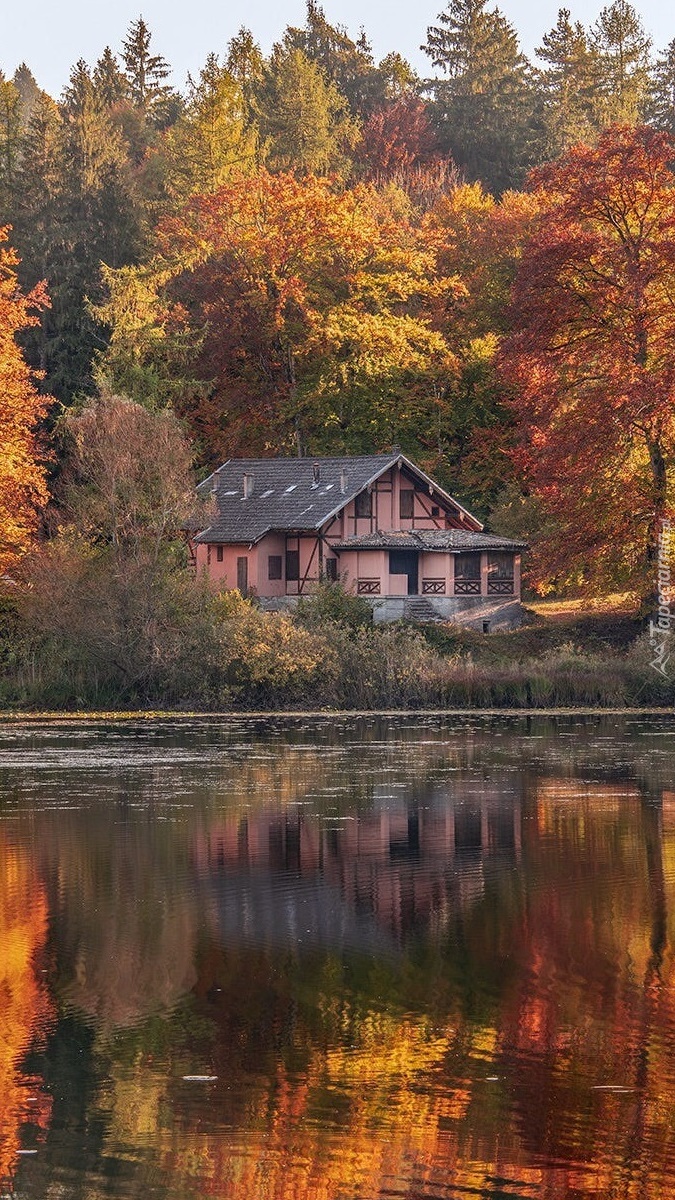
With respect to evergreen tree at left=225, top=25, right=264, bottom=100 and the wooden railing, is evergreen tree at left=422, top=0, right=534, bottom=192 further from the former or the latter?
the wooden railing

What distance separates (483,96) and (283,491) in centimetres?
5084

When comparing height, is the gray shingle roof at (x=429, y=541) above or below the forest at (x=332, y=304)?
below

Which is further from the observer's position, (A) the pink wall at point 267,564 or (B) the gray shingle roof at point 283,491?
(A) the pink wall at point 267,564

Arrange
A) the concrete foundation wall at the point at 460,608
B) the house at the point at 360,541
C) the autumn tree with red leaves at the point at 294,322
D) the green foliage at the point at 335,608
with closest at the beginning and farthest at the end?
1. the green foliage at the point at 335,608
2. the concrete foundation wall at the point at 460,608
3. the house at the point at 360,541
4. the autumn tree with red leaves at the point at 294,322

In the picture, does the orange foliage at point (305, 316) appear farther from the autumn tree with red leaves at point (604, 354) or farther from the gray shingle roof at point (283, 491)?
the autumn tree with red leaves at point (604, 354)

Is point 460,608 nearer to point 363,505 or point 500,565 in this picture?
point 500,565

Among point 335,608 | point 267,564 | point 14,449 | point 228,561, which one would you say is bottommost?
point 335,608

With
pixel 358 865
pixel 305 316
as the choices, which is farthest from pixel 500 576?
pixel 358 865

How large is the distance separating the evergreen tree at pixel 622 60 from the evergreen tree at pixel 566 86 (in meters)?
0.70

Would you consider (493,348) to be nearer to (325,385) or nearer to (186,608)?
(325,385)

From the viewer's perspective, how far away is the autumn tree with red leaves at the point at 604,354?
53625mm

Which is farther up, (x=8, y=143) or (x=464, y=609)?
(x=8, y=143)

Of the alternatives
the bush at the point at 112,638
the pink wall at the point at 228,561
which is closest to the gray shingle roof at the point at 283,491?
the pink wall at the point at 228,561

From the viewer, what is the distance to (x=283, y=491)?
225ft
